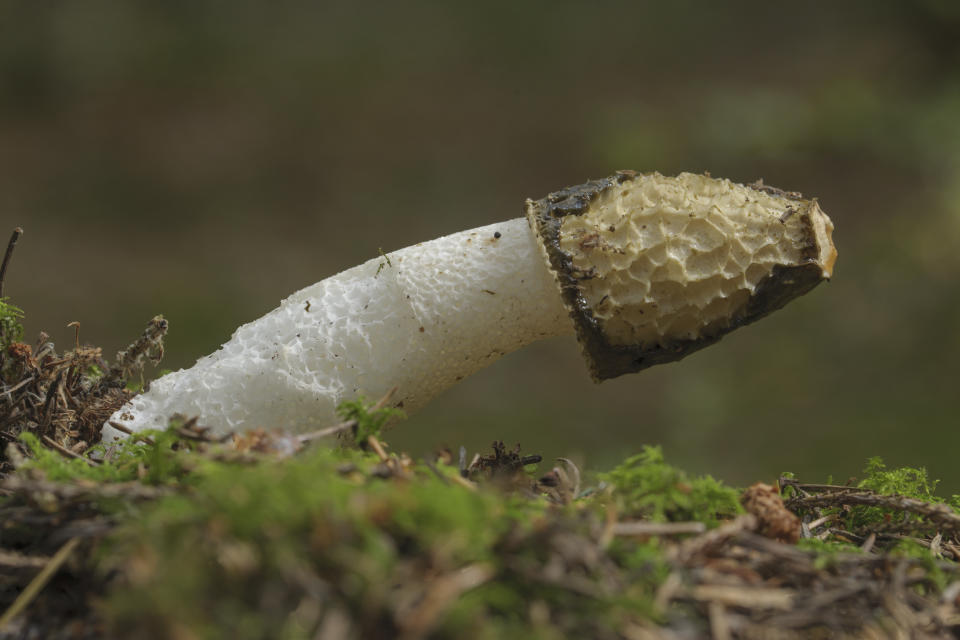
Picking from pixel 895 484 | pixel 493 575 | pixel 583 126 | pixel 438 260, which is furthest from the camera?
pixel 583 126

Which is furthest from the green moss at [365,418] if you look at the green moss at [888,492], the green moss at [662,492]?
the green moss at [888,492]

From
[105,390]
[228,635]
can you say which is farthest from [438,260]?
[228,635]

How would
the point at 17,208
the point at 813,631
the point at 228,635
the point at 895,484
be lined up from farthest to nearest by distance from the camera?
1. the point at 17,208
2. the point at 895,484
3. the point at 813,631
4. the point at 228,635

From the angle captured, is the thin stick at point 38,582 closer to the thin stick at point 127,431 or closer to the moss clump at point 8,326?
the thin stick at point 127,431

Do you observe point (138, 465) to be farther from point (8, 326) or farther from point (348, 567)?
point (8, 326)

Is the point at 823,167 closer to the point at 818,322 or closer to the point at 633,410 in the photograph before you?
the point at 818,322
